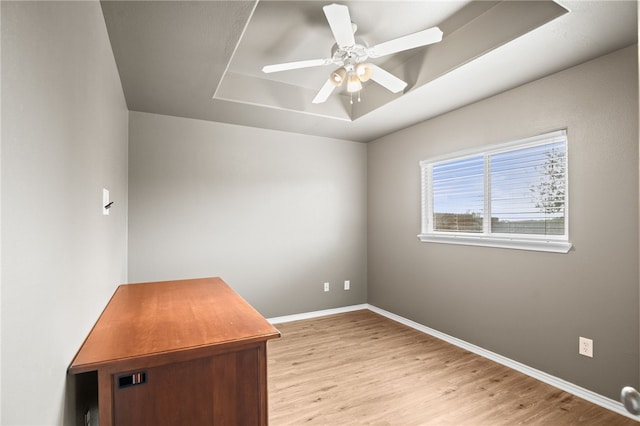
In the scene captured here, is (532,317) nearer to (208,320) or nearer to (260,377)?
(260,377)

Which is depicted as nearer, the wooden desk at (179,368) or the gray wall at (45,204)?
the gray wall at (45,204)

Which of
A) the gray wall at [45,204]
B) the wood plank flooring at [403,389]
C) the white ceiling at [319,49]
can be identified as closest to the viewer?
the gray wall at [45,204]

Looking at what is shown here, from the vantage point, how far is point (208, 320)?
1480 millimetres

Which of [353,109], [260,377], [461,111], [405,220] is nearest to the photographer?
[260,377]

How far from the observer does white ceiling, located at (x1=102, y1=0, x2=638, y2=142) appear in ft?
5.75

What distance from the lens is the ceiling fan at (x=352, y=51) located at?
5.69ft

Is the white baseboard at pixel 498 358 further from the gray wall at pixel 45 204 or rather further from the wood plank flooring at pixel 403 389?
the gray wall at pixel 45 204

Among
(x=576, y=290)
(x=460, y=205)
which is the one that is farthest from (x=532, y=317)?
(x=460, y=205)

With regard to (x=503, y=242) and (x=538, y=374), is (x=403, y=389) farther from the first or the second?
(x=503, y=242)

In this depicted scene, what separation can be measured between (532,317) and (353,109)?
2.55m

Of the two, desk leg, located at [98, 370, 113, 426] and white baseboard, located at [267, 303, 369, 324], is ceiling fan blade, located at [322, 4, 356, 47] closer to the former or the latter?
desk leg, located at [98, 370, 113, 426]

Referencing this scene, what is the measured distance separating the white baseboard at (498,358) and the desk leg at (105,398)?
195cm

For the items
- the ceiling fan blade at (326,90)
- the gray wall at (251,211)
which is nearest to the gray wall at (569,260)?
the gray wall at (251,211)

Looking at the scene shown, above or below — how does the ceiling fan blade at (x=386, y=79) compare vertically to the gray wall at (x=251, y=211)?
above
